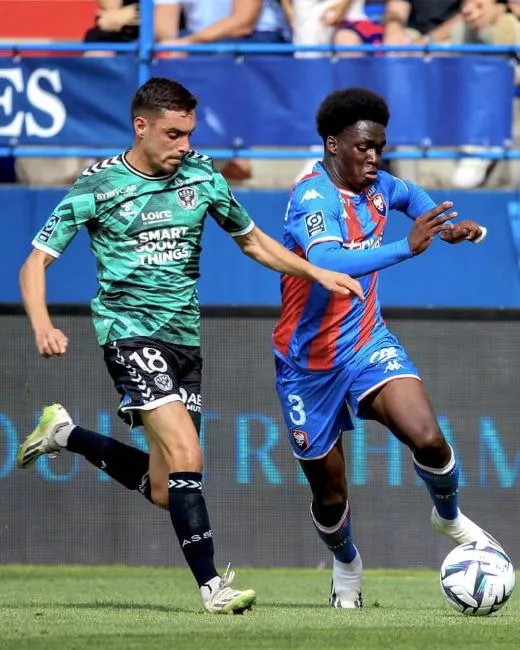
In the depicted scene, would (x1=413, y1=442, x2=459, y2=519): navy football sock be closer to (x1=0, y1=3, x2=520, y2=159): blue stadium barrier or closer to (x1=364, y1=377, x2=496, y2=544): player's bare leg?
(x1=364, y1=377, x2=496, y2=544): player's bare leg

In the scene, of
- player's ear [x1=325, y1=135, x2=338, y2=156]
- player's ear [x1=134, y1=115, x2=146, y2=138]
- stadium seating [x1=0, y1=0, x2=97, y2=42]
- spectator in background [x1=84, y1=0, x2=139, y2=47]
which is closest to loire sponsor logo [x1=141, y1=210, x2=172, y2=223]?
player's ear [x1=134, y1=115, x2=146, y2=138]

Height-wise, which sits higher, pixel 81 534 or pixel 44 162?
pixel 44 162

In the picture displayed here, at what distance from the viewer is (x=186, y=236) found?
7.15 m

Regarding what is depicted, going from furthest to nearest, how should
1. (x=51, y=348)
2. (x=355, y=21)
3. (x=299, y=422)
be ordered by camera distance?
1. (x=355, y=21)
2. (x=299, y=422)
3. (x=51, y=348)

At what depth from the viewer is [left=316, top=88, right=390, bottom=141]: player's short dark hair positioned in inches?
299

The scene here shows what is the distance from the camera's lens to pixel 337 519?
7.71 meters

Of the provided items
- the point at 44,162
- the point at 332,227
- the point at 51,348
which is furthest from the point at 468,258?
the point at 51,348

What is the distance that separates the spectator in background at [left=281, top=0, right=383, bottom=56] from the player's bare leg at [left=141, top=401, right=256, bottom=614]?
5351 mm

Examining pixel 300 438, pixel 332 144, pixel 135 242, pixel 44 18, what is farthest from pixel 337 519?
pixel 44 18

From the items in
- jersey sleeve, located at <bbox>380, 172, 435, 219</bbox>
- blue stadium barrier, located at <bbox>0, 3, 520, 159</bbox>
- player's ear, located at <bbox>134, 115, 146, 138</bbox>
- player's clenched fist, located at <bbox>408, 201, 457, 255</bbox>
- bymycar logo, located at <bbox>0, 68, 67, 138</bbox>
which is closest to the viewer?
player's clenched fist, located at <bbox>408, 201, 457, 255</bbox>

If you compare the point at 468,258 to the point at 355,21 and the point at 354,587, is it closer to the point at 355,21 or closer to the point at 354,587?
the point at 355,21

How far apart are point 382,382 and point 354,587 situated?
3.93ft

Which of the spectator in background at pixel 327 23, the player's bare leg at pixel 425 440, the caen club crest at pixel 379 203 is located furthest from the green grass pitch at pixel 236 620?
the spectator in background at pixel 327 23

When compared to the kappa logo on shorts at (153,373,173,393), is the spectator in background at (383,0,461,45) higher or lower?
higher
